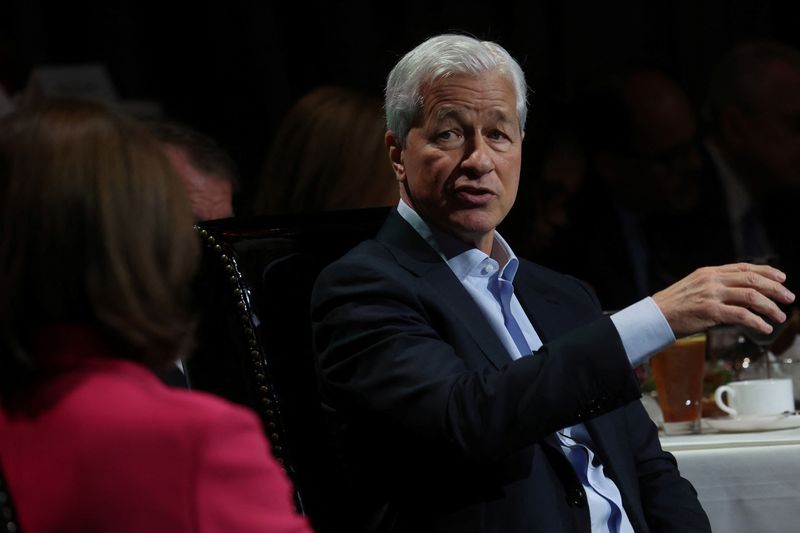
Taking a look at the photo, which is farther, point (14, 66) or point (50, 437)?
point (14, 66)

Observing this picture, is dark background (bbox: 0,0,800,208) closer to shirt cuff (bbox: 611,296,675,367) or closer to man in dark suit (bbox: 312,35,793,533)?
man in dark suit (bbox: 312,35,793,533)

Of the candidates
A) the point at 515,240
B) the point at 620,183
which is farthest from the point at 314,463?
the point at 620,183

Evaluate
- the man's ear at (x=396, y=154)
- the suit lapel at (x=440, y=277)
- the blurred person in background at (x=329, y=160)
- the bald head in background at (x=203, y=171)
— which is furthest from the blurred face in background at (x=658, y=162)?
the suit lapel at (x=440, y=277)

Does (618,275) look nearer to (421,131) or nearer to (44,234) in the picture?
(421,131)

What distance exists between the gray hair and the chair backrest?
218 mm

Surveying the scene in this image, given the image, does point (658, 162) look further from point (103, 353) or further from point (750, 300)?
point (103, 353)

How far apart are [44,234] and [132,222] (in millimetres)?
60

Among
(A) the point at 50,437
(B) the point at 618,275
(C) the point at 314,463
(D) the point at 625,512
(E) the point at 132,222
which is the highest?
(E) the point at 132,222

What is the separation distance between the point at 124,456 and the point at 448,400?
0.79m

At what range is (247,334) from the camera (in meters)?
1.80

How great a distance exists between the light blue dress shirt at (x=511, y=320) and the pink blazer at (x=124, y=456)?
36.9 inches

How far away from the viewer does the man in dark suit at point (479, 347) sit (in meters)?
1.61

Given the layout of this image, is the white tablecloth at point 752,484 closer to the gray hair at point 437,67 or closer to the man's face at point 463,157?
the man's face at point 463,157

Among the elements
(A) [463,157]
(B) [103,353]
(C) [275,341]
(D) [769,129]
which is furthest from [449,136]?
(D) [769,129]
